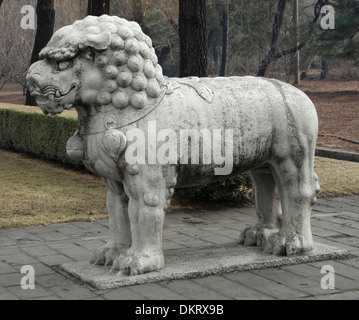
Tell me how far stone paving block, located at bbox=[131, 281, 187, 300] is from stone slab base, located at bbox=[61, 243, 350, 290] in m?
0.06

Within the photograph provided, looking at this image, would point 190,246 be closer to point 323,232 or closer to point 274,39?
point 323,232

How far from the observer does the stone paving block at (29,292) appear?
4828 millimetres

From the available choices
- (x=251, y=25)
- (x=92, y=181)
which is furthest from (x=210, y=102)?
(x=251, y=25)

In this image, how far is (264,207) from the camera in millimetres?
5984

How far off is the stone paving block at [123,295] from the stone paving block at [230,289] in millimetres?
545

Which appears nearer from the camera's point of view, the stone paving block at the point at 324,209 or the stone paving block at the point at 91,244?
the stone paving block at the point at 91,244

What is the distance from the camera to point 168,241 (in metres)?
6.55

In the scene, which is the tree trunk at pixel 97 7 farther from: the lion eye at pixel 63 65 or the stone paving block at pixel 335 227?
the lion eye at pixel 63 65

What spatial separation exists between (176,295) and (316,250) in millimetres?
1581

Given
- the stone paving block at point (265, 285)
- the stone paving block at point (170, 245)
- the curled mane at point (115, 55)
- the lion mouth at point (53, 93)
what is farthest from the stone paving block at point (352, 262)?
the lion mouth at point (53, 93)

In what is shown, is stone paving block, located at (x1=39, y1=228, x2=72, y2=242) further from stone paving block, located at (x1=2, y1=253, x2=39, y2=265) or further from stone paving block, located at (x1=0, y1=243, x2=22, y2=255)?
stone paving block, located at (x1=2, y1=253, x2=39, y2=265)

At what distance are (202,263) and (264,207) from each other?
0.90 metres

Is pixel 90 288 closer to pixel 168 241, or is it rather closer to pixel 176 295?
pixel 176 295

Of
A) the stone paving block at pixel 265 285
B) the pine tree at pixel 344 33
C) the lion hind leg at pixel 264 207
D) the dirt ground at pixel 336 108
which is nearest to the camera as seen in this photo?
the stone paving block at pixel 265 285
